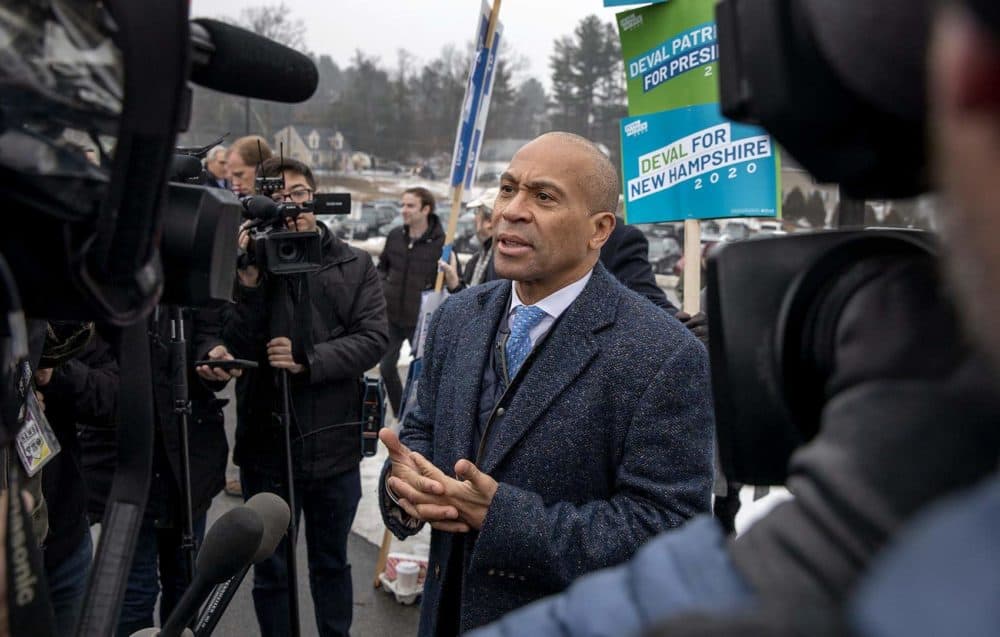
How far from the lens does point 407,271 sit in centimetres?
835

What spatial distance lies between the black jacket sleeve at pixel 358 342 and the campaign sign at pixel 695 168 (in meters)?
1.29

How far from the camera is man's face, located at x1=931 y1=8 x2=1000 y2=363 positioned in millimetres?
584

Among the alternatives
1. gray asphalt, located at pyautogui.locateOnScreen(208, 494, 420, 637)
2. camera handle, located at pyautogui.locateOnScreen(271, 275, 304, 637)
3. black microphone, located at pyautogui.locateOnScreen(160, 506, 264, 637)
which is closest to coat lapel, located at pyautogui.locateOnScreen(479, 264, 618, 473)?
black microphone, located at pyautogui.locateOnScreen(160, 506, 264, 637)

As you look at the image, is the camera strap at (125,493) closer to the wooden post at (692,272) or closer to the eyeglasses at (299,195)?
the wooden post at (692,272)

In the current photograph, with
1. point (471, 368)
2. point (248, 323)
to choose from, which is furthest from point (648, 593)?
point (248, 323)

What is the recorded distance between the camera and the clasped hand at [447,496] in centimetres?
231

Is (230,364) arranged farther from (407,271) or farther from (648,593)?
(407,271)

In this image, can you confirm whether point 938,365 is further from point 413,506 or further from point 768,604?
point 413,506

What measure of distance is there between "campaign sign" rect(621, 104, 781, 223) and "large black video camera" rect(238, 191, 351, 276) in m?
1.48

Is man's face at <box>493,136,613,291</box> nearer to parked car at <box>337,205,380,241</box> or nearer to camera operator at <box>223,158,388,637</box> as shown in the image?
camera operator at <box>223,158,388,637</box>

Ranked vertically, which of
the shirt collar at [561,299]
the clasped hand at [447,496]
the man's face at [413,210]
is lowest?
the clasped hand at [447,496]

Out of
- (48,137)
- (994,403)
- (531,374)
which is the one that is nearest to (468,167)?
(531,374)

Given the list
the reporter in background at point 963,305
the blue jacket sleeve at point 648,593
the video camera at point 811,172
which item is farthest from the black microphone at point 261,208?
the reporter in background at point 963,305

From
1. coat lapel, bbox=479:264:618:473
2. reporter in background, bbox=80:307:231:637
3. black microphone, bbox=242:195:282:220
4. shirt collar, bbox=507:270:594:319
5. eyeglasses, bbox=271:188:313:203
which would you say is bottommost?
reporter in background, bbox=80:307:231:637
